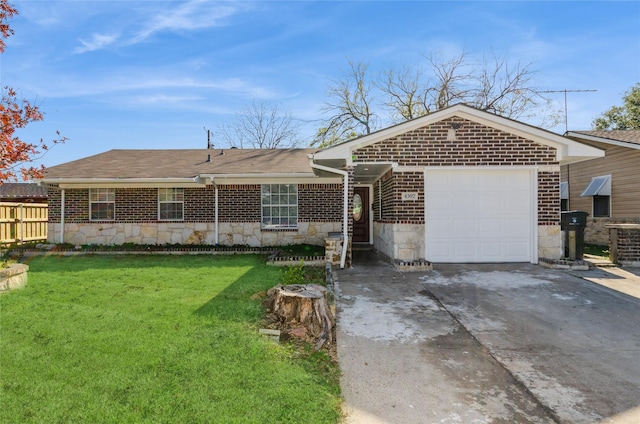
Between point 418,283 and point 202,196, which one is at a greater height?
point 202,196

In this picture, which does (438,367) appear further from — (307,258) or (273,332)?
(307,258)

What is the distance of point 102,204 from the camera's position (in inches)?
524

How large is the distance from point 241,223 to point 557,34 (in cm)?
1148

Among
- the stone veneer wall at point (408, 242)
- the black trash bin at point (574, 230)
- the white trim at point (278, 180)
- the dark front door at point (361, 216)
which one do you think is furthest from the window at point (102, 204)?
the black trash bin at point (574, 230)

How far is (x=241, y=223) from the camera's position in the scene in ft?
42.6

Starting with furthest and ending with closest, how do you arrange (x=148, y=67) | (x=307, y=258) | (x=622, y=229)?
(x=148, y=67) < (x=307, y=258) < (x=622, y=229)

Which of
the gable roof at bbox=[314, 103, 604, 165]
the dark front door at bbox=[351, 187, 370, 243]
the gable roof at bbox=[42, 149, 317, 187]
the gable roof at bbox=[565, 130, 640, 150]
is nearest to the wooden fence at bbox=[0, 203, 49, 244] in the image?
the gable roof at bbox=[42, 149, 317, 187]

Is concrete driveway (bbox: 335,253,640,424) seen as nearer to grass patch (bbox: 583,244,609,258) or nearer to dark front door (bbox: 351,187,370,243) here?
grass patch (bbox: 583,244,609,258)

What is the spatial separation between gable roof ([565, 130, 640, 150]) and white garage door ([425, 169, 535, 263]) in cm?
659

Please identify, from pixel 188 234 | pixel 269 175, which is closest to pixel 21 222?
pixel 188 234

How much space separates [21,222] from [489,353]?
17.0 metres

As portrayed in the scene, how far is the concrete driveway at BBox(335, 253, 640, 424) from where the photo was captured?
2.88 m

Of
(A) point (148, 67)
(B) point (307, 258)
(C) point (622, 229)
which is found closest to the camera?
(C) point (622, 229)

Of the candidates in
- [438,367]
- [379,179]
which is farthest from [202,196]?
[438,367]
